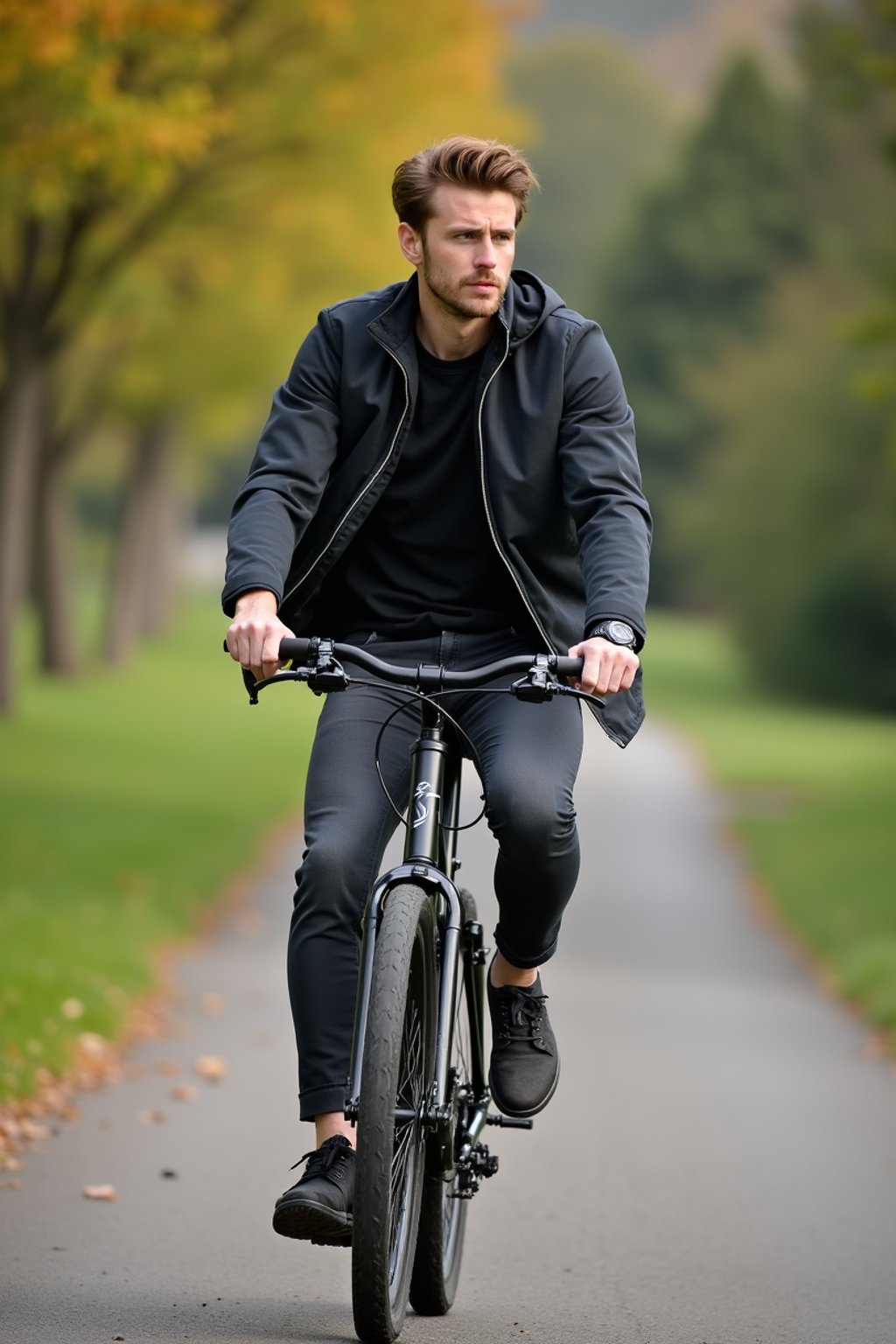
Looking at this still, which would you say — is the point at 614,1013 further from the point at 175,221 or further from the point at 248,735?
the point at 248,735

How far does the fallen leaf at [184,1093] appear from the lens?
7.34 metres

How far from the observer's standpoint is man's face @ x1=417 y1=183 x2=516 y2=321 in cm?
448

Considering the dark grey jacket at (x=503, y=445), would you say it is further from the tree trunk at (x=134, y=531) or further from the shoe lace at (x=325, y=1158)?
the tree trunk at (x=134, y=531)

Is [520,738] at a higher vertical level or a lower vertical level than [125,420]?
lower

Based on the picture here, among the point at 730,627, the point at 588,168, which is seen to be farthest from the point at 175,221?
the point at 588,168

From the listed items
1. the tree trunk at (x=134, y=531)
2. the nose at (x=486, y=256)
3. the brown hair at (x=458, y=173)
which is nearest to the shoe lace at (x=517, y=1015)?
the nose at (x=486, y=256)

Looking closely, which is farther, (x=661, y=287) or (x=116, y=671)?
(x=661, y=287)

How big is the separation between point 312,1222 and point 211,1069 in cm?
373

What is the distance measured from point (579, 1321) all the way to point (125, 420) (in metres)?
28.9

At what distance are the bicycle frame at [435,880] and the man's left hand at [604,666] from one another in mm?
403

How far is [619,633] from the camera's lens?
14.0 ft

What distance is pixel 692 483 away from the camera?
52.6 metres

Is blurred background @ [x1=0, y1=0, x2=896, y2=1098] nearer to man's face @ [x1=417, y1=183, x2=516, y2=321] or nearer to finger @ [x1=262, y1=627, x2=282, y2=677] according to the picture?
man's face @ [x1=417, y1=183, x2=516, y2=321]

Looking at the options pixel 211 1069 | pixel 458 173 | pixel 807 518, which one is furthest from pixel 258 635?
pixel 807 518
